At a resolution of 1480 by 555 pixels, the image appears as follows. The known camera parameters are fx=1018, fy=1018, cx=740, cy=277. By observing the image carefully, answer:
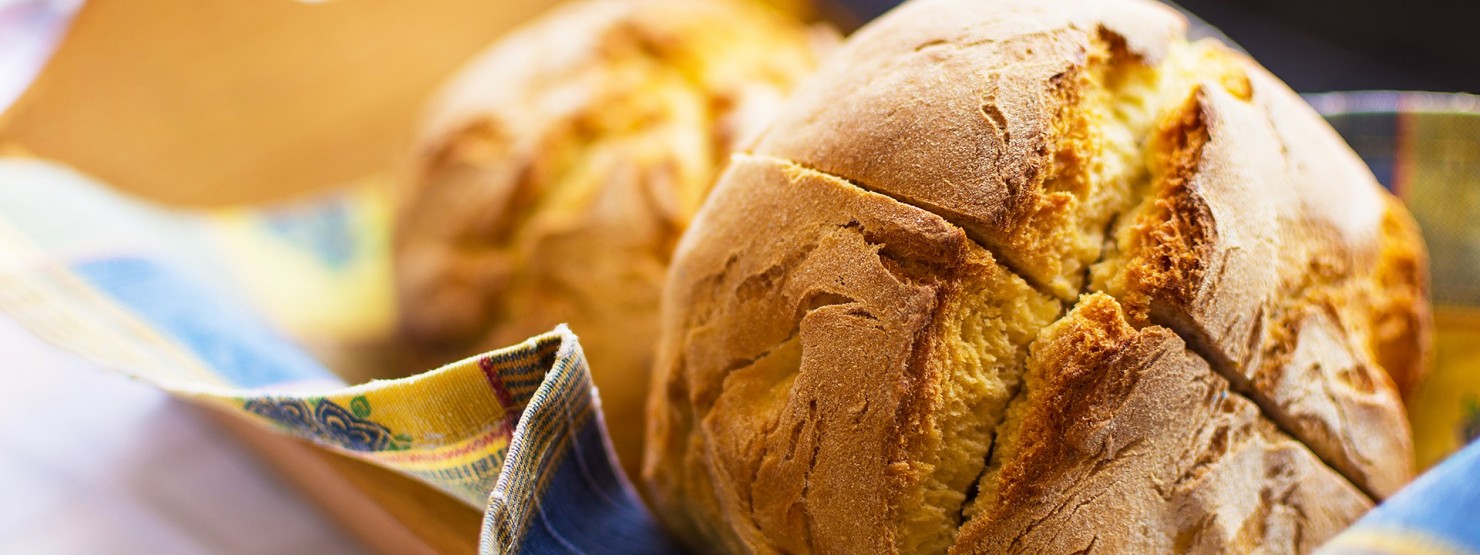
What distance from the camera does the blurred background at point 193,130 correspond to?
1.04 meters

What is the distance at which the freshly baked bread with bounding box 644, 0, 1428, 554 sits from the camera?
2.08 feet

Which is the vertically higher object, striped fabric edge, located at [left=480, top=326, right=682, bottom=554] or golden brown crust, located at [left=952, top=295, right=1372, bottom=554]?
striped fabric edge, located at [left=480, top=326, right=682, bottom=554]

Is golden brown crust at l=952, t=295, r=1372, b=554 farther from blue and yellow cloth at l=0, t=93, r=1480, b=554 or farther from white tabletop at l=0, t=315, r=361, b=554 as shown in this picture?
white tabletop at l=0, t=315, r=361, b=554

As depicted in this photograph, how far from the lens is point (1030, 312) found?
0.66 meters

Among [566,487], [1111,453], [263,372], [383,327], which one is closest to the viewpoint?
[1111,453]

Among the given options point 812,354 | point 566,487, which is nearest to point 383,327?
point 566,487

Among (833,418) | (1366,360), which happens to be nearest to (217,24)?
(833,418)

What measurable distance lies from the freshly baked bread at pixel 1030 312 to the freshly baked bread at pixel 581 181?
12.3 inches

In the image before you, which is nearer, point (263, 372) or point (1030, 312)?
point (1030, 312)

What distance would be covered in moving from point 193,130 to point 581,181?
75 centimetres

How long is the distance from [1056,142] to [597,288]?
552 millimetres

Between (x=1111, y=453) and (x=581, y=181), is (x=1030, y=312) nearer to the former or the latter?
(x=1111, y=453)

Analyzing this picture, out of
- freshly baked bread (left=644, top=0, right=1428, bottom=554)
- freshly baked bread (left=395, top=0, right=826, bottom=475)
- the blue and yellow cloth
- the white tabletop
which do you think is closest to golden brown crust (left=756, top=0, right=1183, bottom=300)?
freshly baked bread (left=644, top=0, right=1428, bottom=554)

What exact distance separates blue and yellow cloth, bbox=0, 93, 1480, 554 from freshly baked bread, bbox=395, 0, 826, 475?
0.19 metres
